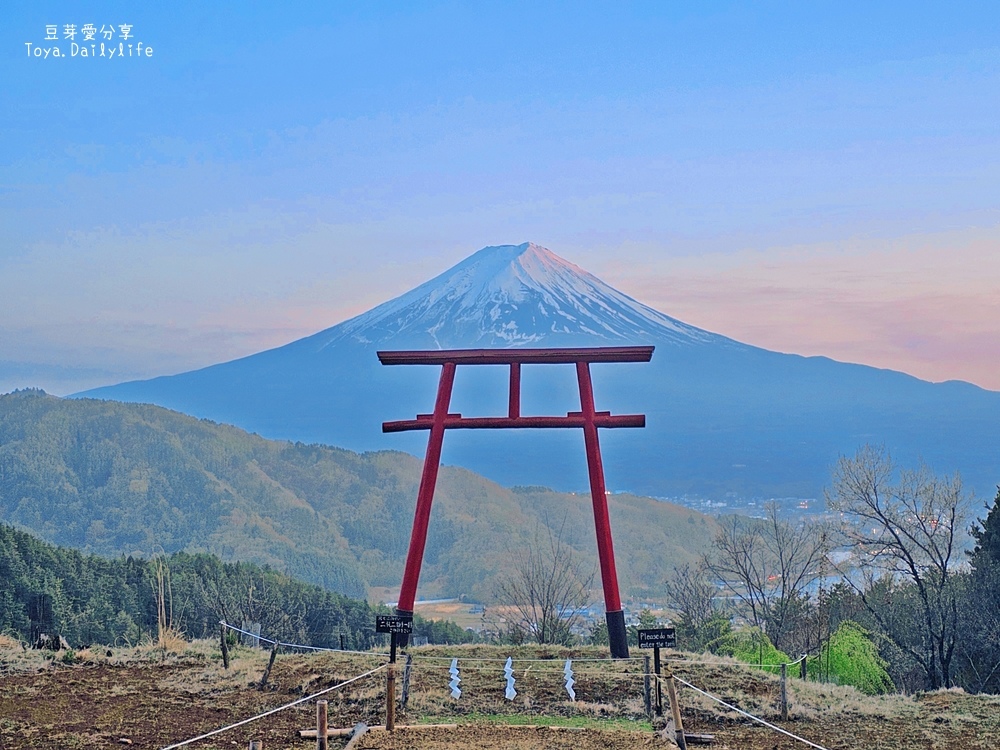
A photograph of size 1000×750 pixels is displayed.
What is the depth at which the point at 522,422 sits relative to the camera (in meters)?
13.0

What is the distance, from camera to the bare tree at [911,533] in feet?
54.2

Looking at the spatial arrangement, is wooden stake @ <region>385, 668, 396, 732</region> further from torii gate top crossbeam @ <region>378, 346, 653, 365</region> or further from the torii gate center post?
torii gate top crossbeam @ <region>378, 346, 653, 365</region>

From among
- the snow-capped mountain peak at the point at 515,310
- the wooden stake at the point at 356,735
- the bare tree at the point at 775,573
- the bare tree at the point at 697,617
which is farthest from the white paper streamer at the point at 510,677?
the snow-capped mountain peak at the point at 515,310

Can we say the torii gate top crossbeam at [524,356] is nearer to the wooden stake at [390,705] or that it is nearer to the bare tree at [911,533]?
the wooden stake at [390,705]

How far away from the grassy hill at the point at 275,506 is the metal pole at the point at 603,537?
34.5 metres

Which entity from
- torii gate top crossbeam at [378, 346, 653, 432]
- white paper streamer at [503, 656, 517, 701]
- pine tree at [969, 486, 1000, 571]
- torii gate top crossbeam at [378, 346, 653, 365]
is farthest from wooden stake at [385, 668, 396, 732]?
pine tree at [969, 486, 1000, 571]

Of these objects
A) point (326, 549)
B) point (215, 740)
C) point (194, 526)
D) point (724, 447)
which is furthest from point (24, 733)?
point (724, 447)

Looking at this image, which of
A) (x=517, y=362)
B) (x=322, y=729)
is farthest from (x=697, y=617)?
(x=322, y=729)

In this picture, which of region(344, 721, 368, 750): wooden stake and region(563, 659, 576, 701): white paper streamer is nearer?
region(344, 721, 368, 750): wooden stake

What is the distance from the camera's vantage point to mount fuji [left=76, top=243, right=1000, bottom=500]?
83812 millimetres

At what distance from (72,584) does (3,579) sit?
174 cm

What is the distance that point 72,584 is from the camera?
25.2 m

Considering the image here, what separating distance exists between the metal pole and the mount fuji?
191 ft

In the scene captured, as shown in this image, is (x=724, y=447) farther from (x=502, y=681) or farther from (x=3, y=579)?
(x=502, y=681)
